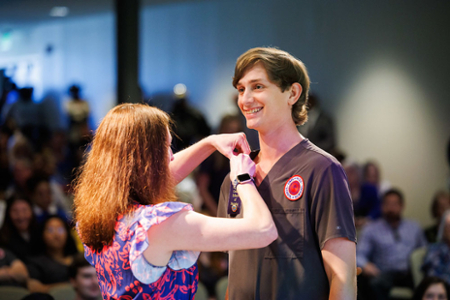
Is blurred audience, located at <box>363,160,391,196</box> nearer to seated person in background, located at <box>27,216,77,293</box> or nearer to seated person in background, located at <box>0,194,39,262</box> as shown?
seated person in background, located at <box>27,216,77,293</box>

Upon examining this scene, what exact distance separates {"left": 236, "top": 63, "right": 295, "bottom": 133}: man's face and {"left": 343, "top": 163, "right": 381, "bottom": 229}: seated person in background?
3486 millimetres

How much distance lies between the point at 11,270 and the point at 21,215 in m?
0.56

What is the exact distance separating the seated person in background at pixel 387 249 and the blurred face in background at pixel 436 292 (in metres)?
0.74

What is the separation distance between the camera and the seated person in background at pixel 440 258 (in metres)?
3.75

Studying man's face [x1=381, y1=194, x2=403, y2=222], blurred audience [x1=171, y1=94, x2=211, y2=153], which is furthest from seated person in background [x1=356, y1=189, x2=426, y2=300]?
blurred audience [x1=171, y1=94, x2=211, y2=153]

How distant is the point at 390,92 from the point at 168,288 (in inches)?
180

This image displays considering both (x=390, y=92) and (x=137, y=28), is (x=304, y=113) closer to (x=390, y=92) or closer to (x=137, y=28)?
(x=137, y=28)

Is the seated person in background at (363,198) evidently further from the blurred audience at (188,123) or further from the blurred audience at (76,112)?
the blurred audience at (76,112)

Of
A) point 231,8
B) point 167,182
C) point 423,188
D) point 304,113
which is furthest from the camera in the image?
point 231,8

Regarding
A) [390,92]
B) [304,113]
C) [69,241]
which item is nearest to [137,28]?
[69,241]

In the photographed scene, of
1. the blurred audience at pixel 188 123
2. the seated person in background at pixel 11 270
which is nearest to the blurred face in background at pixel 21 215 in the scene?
the seated person in background at pixel 11 270

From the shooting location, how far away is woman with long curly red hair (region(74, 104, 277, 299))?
1.27 m

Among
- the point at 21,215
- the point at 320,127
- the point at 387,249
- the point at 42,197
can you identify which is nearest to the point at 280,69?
the point at 21,215

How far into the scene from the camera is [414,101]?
5230 mm
